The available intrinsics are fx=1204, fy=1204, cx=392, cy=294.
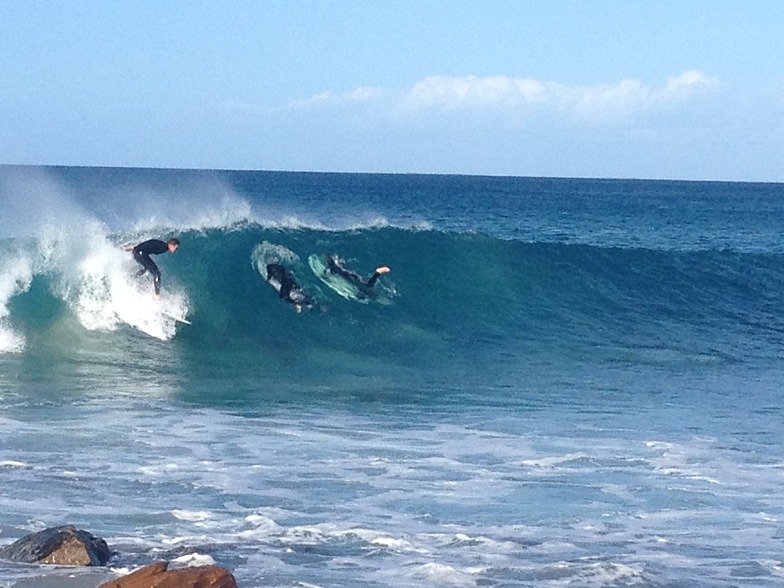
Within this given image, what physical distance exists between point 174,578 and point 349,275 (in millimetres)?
14453

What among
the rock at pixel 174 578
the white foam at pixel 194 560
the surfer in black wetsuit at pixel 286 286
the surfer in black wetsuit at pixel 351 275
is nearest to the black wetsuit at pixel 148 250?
the surfer in black wetsuit at pixel 286 286

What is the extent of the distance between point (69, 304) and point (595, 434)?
29.3 feet

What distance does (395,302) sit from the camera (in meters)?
19.8

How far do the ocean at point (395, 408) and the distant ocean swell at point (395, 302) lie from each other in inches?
2.3

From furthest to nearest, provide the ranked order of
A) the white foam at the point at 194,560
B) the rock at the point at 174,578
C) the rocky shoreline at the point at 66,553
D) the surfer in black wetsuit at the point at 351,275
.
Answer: the surfer in black wetsuit at the point at 351,275 → the white foam at the point at 194,560 → the rocky shoreline at the point at 66,553 → the rock at the point at 174,578

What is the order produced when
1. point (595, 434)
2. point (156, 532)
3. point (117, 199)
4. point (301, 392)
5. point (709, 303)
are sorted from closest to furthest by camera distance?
point (156, 532)
point (595, 434)
point (301, 392)
point (709, 303)
point (117, 199)

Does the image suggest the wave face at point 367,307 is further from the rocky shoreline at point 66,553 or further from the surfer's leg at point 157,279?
the rocky shoreline at point 66,553

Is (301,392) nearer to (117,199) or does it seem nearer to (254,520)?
(254,520)

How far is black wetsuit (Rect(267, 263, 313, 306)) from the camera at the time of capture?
19016 millimetres

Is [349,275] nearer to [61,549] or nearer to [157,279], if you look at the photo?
[157,279]

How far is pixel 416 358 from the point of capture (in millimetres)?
16969

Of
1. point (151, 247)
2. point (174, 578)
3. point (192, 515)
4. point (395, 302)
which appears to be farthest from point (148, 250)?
point (174, 578)

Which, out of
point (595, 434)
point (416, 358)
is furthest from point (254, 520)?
point (416, 358)

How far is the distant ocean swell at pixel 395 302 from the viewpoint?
679 inches
